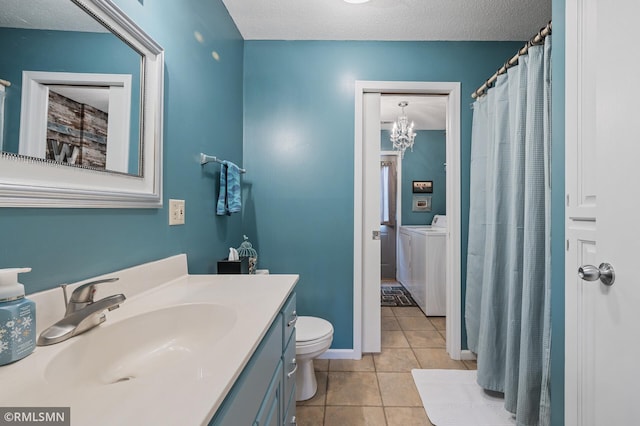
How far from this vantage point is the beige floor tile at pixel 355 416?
1493 millimetres

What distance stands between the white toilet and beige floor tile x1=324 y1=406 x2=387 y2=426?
17 cm

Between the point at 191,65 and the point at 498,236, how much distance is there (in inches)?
76.2

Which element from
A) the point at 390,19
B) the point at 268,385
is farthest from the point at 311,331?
the point at 390,19

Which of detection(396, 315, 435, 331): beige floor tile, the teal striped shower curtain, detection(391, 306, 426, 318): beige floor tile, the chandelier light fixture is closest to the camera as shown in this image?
the teal striped shower curtain

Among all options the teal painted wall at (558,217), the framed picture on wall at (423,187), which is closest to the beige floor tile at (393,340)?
the teal painted wall at (558,217)

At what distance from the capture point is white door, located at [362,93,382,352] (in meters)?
2.18

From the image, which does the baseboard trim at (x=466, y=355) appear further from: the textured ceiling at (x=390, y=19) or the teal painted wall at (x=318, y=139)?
the textured ceiling at (x=390, y=19)

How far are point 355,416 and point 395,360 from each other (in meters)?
0.68

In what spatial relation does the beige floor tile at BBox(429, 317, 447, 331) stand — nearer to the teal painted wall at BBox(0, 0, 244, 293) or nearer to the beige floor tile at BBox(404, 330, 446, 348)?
the beige floor tile at BBox(404, 330, 446, 348)

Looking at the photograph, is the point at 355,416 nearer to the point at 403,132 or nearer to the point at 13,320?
the point at 13,320

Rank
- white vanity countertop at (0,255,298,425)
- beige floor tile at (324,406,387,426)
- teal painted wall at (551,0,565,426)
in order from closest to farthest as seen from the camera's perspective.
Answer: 1. white vanity countertop at (0,255,298,425)
2. teal painted wall at (551,0,565,426)
3. beige floor tile at (324,406,387,426)

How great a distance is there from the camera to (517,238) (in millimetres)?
1461

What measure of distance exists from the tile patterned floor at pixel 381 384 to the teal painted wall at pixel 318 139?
8.7 inches

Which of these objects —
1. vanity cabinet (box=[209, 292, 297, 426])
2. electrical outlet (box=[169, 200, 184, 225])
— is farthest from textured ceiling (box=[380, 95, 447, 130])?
vanity cabinet (box=[209, 292, 297, 426])
